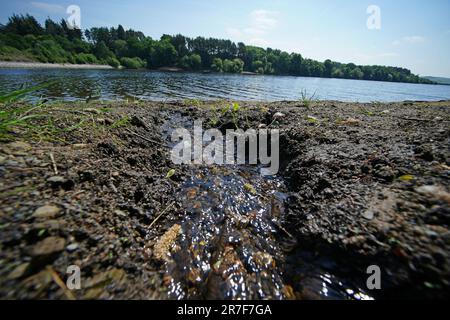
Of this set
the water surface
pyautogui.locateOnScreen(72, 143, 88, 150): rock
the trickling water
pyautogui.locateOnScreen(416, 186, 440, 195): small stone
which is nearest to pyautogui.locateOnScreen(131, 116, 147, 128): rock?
the water surface

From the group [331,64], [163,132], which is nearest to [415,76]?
[331,64]

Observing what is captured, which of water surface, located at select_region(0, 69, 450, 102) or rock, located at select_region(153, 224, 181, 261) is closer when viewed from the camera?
rock, located at select_region(153, 224, 181, 261)

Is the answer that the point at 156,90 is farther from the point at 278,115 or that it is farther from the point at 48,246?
the point at 48,246

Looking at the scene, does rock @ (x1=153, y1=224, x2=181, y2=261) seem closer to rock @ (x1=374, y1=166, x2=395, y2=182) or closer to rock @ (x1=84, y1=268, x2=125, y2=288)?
rock @ (x1=84, y1=268, x2=125, y2=288)

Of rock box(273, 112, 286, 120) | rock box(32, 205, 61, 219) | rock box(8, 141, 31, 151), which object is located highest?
rock box(273, 112, 286, 120)

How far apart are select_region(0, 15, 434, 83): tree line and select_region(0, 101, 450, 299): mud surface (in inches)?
2797

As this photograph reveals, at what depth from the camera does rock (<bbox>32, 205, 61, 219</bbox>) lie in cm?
153

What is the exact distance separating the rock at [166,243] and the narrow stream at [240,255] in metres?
0.05

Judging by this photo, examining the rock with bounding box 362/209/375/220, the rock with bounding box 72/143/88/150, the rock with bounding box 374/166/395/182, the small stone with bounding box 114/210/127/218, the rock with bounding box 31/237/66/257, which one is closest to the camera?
the rock with bounding box 31/237/66/257

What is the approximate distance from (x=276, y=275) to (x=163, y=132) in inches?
171

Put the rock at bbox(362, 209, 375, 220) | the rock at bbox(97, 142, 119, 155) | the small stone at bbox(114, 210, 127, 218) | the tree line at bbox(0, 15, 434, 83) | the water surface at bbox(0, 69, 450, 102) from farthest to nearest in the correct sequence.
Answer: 1. the tree line at bbox(0, 15, 434, 83)
2. the water surface at bbox(0, 69, 450, 102)
3. the rock at bbox(97, 142, 119, 155)
4. the small stone at bbox(114, 210, 127, 218)
5. the rock at bbox(362, 209, 375, 220)

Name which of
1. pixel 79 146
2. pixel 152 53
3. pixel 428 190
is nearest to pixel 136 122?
pixel 79 146

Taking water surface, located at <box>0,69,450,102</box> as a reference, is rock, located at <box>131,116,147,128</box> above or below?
below

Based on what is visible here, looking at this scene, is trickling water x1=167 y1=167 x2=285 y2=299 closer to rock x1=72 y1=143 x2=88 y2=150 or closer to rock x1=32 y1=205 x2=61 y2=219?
rock x1=32 y1=205 x2=61 y2=219
